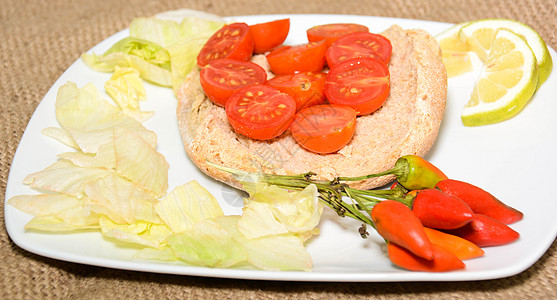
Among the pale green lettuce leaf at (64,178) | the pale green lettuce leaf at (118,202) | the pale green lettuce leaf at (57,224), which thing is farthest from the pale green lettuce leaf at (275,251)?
the pale green lettuce leaf at (64,178)

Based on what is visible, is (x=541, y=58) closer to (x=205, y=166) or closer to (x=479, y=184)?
(x=479, y=184)

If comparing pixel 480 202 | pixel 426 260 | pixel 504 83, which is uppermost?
pixel 504 83

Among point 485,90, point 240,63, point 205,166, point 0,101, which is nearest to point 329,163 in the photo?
point 205,166

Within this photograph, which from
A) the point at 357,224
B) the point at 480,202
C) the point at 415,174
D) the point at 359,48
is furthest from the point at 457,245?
the point at 359,48

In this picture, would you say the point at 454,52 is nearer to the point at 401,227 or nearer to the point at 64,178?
the point at 401,227

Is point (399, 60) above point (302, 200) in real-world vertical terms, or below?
above
